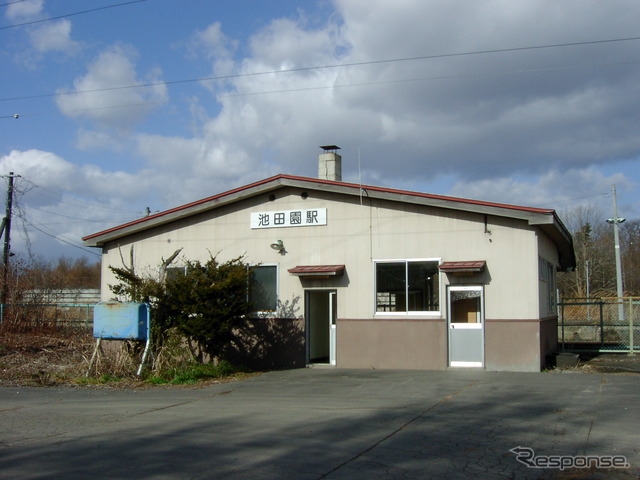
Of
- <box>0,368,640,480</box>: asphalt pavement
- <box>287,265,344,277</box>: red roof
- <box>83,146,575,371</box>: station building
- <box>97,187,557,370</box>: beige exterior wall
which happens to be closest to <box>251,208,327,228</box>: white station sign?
<box>83,146,575,371</box>: station building

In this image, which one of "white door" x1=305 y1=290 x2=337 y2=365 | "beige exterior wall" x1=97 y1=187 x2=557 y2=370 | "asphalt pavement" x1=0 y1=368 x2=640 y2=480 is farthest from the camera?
→ "white door" x1=305 y1=290 x2=337 y2=365

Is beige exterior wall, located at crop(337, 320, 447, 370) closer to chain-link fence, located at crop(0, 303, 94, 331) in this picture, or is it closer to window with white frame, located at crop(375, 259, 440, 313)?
window with white frame, located at crop(375, 259, 440, 313)

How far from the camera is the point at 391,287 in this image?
1795 cm

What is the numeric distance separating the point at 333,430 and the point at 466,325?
8.46m

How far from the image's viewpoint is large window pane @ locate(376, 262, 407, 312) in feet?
58.4

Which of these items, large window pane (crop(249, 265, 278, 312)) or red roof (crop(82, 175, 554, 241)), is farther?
large window pane (crop(249, 265, 278, 312))

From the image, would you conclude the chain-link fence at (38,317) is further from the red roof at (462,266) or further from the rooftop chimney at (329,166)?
the red roof at (462,266)

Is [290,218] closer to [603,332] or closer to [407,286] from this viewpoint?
[407,286]

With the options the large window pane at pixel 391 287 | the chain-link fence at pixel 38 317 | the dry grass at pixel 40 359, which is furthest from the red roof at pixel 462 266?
the chain-link fence at pixel 38 317

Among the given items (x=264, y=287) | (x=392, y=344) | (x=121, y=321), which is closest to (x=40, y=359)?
(x=121, y=321)

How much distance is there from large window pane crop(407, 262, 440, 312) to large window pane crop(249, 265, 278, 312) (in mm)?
3933

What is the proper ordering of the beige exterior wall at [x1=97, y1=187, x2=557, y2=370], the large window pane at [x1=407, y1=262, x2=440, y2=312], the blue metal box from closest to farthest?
the blue metal box
the beige exterior wall at [x1=97, y1=187, x2=557, y2=370]
the large window pane at [x1=407, y1=262, x2=440, y2=312]

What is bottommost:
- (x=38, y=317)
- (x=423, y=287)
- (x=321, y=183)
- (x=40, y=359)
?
(x=40, y=359)

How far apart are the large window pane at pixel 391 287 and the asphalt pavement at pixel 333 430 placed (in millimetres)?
3052
